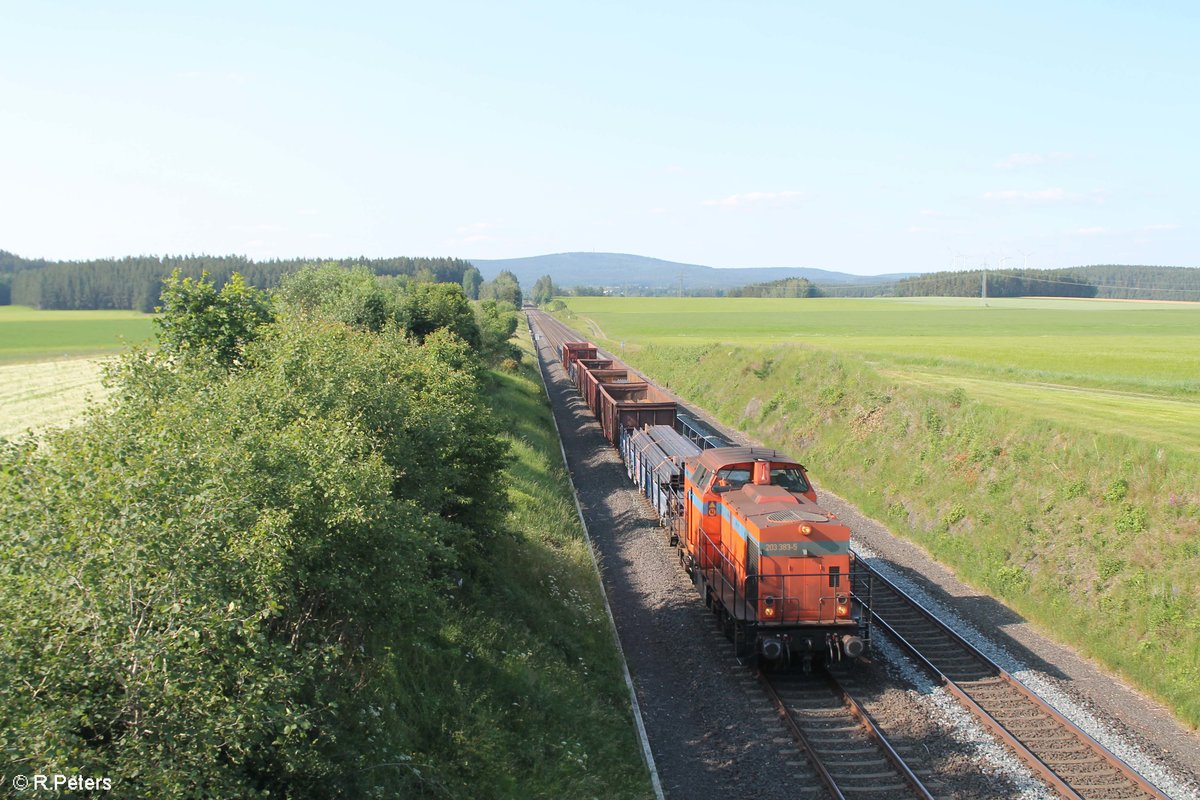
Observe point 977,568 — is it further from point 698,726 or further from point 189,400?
point 189,400

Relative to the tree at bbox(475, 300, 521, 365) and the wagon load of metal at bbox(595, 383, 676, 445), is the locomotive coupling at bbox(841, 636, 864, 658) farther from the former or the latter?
the tree at bbox(475, 300, 521, 365)

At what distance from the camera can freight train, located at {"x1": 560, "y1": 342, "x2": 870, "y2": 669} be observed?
1628 cm

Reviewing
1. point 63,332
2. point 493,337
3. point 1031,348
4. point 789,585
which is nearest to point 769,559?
point 789,585

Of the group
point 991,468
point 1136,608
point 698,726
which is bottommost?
point 698,726

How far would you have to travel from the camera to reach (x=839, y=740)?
14.4 meters

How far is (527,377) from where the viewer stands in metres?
63.2

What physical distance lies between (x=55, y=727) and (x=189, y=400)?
7506mm

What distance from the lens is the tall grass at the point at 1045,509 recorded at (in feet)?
58.8

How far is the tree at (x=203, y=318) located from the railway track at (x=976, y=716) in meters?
16.3

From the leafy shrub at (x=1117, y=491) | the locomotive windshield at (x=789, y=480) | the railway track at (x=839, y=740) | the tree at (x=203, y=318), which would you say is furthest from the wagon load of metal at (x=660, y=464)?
the tree at (x=203, y=318)

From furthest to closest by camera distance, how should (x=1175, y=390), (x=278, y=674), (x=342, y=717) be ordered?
(x=1175, y=390) < (x=342, y=717) < (x=278, y=674)

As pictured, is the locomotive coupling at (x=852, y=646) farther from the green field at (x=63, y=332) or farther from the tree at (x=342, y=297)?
the green field at (x=63, y=332)

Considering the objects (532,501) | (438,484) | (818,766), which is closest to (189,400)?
(438,484)

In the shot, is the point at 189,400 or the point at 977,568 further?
the point at 977,568
